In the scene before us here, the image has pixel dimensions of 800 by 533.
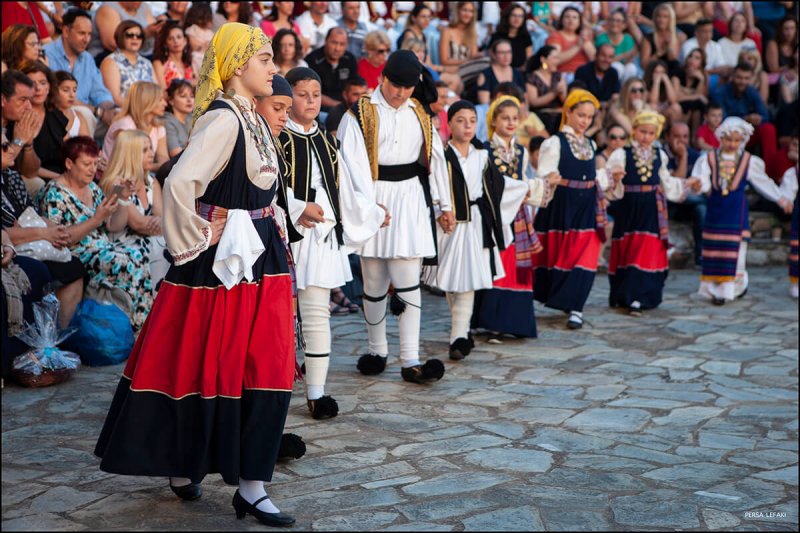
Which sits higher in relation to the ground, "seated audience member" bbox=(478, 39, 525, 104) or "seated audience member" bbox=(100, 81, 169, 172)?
"seated audience member" bbox=(478, 39, 525, 104)

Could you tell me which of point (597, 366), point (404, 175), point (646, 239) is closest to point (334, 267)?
point (404, 175)

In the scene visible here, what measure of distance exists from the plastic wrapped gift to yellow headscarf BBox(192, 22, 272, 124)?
2.94 meters

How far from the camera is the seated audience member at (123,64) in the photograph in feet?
31.3

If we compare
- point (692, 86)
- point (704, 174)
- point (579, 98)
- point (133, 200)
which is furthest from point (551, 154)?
point (692, 86)

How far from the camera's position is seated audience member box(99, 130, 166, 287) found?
7839mm

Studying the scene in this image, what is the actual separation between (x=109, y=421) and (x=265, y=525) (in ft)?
2.45

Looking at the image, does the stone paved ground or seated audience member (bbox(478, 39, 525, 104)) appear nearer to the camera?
the stone paved ground

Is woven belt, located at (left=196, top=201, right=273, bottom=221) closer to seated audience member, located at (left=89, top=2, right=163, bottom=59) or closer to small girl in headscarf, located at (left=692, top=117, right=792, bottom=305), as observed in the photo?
seated audience member, located at (left=89, top=2, right=163, bottom=59)

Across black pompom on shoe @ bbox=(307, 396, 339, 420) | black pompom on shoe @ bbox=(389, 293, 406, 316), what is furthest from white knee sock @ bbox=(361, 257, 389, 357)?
black pompom on shoe @ bbox=(307, 396, 339, 420)

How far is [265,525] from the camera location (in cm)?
409

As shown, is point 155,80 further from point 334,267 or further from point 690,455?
point 690,455

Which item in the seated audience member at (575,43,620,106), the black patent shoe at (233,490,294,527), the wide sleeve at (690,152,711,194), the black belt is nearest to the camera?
the black patent shoe at (233,490,294,527)

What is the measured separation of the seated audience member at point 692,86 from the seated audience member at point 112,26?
7308 mm

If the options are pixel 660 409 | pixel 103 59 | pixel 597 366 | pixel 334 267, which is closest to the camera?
pixel 334 267
